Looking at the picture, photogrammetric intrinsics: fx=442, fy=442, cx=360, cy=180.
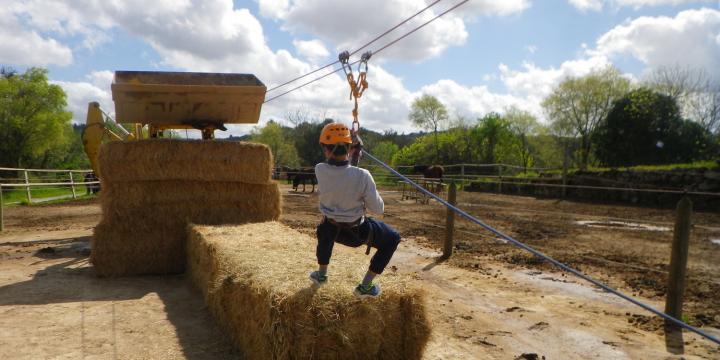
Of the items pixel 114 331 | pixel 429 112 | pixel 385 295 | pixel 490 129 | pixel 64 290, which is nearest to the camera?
pixel 385 295

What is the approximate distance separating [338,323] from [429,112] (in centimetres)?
5096

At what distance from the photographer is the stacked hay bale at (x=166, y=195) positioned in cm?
645

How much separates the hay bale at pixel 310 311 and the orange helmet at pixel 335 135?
105cm

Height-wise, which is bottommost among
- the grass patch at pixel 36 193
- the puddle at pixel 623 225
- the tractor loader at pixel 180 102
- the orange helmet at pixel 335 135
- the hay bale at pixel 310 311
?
the grass patch at pixel 36 193

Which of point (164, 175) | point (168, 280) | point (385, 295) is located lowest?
point (168, 280)

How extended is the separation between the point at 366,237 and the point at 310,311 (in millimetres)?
626

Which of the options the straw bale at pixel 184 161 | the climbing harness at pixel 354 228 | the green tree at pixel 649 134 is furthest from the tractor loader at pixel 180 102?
the green tree at pixel 649 134

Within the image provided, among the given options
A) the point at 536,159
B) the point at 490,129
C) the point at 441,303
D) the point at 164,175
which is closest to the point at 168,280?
the point at 164,175

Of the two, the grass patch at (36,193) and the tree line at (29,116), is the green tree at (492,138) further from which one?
the tree line at (29,116)

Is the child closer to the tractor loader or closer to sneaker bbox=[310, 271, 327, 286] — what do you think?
sneaker bbox=[310, 271, 327, 286]

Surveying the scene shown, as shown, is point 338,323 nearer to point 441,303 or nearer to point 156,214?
point 441,303

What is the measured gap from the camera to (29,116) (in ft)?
130

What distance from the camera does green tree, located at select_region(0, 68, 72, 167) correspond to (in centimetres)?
3844

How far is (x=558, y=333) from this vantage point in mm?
4203
